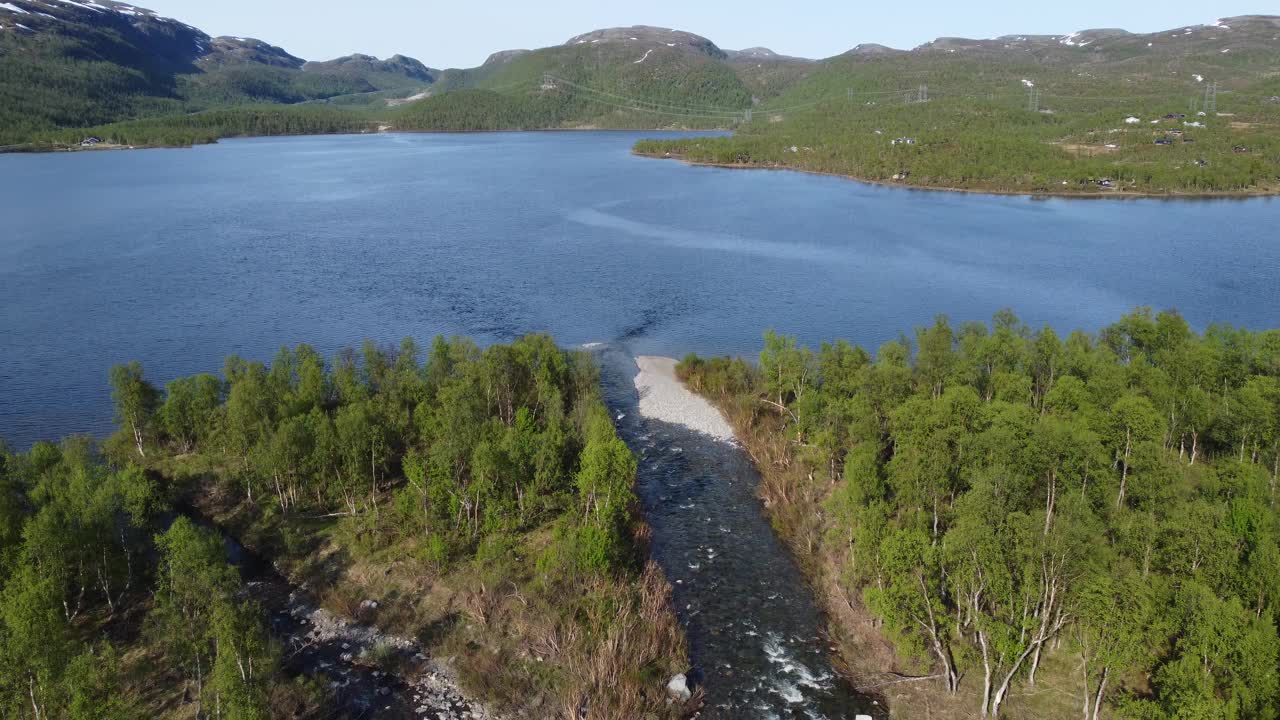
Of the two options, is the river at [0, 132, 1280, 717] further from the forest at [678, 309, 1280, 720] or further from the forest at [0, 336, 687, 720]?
the forest at [0, 336, 687, 720]

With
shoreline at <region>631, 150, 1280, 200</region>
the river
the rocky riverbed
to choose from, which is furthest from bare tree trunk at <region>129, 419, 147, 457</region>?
shoreline at <region>631, 150, 1280, 200</region>

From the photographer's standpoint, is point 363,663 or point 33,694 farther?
point 363,663

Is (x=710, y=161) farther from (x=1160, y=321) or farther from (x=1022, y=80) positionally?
A: (x=1160, y=321)

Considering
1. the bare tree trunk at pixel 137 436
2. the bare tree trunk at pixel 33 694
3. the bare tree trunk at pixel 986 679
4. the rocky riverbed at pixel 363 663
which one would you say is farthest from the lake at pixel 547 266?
the bare tree trunk at pixel 986 679

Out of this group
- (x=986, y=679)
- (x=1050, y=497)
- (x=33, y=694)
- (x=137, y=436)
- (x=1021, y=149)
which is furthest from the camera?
(x=1021, y=149)

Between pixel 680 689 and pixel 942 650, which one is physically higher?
pixel 942 650

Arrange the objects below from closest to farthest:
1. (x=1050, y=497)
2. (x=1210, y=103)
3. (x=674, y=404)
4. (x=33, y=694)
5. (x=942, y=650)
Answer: (x=33, y=694) → (x=942, y=650) → (x=1050, y=497) → (x=674, y=404) → (x=1210, y=103)

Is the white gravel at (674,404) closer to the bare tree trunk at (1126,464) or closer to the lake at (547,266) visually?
the lake at (547,266)

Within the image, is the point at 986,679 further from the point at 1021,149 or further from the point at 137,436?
the point at 1021,149

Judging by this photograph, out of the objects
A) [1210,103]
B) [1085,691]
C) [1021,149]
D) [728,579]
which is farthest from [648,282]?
[1210,103]
